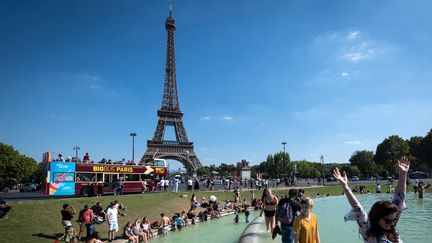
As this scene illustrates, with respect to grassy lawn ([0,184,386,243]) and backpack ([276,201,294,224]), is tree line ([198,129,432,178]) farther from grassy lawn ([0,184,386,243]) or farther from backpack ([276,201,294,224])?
backpack ([276,201,294,224])

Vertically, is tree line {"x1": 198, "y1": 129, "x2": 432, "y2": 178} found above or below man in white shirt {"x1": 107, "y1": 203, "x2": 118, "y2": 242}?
above

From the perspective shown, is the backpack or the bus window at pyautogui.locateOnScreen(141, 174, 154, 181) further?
the bus window at pyautogui.locateOnScreen(141, 174, 154, 181)

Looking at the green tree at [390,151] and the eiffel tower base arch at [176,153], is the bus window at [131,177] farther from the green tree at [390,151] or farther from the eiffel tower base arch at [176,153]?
the green tree at [390,151]

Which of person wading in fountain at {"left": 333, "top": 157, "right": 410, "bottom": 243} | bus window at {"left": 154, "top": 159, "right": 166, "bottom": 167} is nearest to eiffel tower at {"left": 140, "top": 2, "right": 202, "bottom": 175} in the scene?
bus window at {"left": 154, "top": 159, "right": 166, "bottom": 167}

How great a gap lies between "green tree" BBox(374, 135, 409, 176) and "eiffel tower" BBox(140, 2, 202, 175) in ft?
227

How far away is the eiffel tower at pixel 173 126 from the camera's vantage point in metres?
88.8

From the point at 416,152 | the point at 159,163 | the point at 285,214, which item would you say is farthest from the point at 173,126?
the point at 285,214

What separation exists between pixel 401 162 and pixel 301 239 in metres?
3.05

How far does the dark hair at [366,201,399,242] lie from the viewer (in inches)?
157

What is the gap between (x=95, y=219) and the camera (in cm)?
1955

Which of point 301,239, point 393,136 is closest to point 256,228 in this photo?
point 301,239

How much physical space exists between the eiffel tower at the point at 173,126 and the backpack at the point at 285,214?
76.0 meters

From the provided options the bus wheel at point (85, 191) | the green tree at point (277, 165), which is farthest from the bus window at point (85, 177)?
the green tree at point (277, 165)

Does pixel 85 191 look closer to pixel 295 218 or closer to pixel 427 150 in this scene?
pixel 295 218
